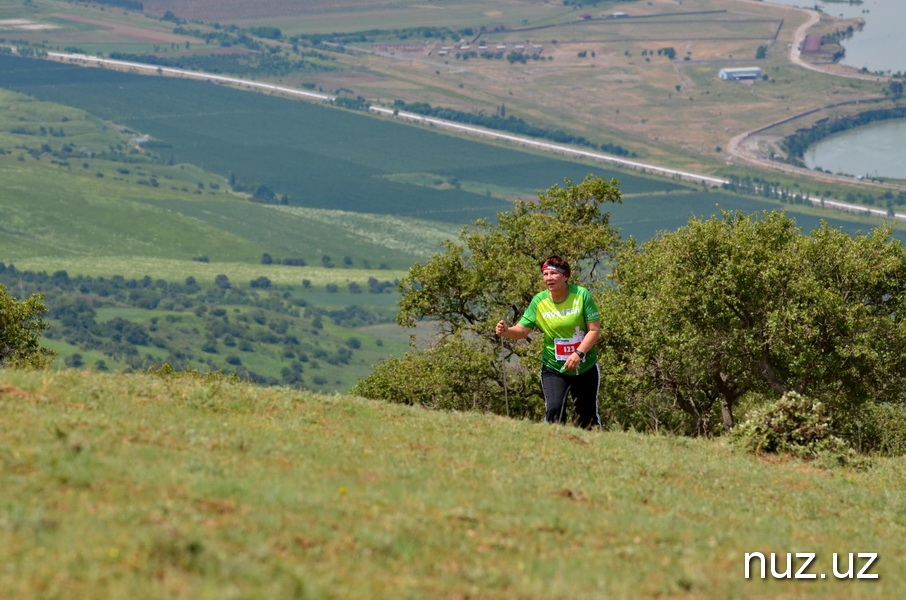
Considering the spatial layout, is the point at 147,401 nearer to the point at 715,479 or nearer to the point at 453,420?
the point at 453,420

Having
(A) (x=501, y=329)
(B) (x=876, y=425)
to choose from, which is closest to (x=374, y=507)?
(A) (x=501, y=329)

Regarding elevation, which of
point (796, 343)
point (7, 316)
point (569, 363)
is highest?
point (569, 363)

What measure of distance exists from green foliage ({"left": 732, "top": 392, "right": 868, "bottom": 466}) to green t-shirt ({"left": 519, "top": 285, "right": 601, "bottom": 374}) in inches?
119

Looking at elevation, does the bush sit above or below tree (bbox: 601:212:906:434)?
below

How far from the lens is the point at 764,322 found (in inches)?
1310

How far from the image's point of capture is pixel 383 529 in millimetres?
10156

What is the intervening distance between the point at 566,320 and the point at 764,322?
697 inches

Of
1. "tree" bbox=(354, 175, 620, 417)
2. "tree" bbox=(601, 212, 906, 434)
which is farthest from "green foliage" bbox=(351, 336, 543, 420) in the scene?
"tree" bbox=(601, 212, 906, 434)

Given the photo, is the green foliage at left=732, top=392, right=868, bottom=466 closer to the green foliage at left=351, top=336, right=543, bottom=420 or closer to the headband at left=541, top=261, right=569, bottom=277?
the headband at left=541, top=261, right=569, bottom=277

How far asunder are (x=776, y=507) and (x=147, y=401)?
329 inches

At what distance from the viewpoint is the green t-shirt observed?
56.3ft

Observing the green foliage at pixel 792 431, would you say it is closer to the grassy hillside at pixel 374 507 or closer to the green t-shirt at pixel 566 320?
the grassy hillside at pixel 374 507

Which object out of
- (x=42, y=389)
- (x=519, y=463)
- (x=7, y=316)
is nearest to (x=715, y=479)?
(x=519, y=463)
